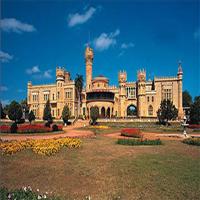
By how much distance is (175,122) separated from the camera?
51.8m

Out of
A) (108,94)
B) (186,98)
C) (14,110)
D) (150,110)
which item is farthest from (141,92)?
(14,110)

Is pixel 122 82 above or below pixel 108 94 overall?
above

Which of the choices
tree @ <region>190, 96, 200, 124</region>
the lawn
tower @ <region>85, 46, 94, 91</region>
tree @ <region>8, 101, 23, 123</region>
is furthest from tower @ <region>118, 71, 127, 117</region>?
the lawn

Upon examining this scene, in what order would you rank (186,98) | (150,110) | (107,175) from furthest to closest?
(186,98) < (150,110) < (107,175)

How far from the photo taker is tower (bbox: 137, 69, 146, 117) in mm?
68438

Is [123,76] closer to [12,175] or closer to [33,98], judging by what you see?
[33,98]

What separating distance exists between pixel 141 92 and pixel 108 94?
10.5 metres

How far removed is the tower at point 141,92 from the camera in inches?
2694

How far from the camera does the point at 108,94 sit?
6819 centimetres

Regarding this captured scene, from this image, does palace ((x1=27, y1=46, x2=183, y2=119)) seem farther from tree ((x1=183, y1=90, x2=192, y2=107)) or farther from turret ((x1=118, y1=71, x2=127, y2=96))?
tree ((x1=183, y1=90, x2=192, y2=107))

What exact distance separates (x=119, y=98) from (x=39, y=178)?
6458 centimetres

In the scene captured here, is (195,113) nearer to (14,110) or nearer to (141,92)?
(141,92)

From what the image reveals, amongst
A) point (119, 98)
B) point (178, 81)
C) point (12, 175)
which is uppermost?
point (178, 81)

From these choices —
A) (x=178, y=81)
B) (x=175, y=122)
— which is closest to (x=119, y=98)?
(x=178, y=81)
